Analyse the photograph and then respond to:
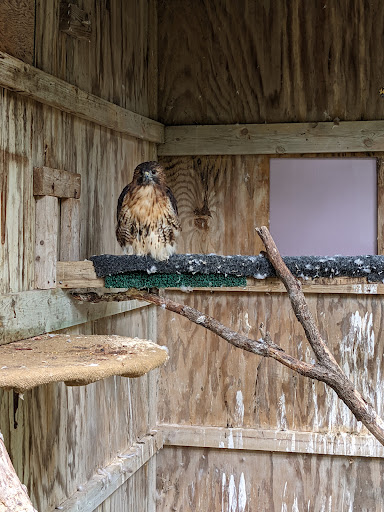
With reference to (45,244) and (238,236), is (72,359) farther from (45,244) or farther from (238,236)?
(238,236)

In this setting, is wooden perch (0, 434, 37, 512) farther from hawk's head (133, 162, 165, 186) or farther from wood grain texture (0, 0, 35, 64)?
hawk's head (133, 162, 165, 186)

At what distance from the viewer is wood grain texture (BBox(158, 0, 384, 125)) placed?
3.56 meters

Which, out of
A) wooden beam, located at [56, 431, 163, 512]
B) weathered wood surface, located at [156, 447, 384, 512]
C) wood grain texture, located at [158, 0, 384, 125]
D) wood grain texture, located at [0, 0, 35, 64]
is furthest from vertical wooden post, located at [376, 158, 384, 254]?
wood grain texture, located at [0, 0, 35, 64]

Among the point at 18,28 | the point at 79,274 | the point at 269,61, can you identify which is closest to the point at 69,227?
the point at 79,274

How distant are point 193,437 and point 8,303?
1.76m

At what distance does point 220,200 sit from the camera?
368 cm

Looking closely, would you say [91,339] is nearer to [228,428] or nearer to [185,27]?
[228,428]

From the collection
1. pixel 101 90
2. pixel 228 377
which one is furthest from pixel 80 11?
pixel 228 377

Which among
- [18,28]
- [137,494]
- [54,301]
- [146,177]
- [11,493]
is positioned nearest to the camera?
[11,493]

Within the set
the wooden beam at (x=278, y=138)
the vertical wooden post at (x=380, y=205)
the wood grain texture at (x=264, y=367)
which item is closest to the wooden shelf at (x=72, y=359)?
the wood grain texture at (x=264, y=367)

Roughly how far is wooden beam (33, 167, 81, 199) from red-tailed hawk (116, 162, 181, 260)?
198 millimetres

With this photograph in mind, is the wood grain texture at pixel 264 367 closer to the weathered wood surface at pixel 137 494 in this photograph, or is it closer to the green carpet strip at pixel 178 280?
the weathered wood surface at pixel 137 494

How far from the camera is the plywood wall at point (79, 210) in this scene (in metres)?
2.32

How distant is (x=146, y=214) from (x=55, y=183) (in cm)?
38
